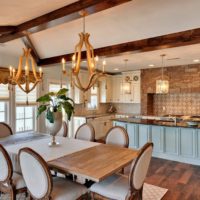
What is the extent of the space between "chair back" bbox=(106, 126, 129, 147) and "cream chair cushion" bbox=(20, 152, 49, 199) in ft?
4.98

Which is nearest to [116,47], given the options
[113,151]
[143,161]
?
[113,151]

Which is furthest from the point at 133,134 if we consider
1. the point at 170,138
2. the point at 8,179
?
the point at 8,179

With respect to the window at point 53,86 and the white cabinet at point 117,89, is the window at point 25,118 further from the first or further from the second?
the white cabinet at point 117,89

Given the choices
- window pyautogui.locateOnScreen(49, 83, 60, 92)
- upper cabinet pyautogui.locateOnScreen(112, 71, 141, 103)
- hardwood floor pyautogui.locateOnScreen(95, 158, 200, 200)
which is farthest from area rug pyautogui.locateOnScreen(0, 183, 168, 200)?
upper cabinet pyautogui.locateOnScreen(112, 71, 141, 103)

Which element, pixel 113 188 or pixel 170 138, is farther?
pixel 170 138

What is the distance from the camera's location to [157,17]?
9.86 ft

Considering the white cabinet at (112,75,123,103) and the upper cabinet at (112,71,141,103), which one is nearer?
the upper cabinet at (112,71,141,103)

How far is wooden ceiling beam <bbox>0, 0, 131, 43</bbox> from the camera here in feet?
7.34

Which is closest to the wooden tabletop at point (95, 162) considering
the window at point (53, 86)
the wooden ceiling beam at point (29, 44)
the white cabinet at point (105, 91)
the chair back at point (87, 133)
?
the chair back at point (87, 133)

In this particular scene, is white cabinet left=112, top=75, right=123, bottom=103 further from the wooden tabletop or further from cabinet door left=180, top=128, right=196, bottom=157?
the wooden tabletop

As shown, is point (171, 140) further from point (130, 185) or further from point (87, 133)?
point (130, 185)

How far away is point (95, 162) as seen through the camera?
2.21m

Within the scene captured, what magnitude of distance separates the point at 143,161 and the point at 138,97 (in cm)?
533

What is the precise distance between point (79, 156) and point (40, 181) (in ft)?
2.06
